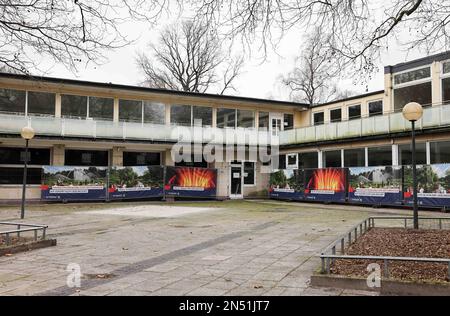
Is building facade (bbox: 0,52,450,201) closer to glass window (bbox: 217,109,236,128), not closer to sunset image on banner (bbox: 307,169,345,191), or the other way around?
glass window (bbox: 217,109,236,128)

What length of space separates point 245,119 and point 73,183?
12.9 m

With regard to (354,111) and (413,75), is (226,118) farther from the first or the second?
(413,75)

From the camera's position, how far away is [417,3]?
8.15 metres

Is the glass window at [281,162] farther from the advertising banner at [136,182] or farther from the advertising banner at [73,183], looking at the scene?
the advertising banner at [73,183]

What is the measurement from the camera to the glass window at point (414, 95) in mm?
23609

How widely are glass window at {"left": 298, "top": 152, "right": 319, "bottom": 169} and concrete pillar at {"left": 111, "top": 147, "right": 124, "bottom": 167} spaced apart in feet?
38.5

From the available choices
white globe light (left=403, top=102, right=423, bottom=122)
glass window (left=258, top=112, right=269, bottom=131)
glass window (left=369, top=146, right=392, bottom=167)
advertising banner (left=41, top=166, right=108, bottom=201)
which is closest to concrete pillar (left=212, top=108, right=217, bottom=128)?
glass window (left=258, top=112, right=269, bottom=131)

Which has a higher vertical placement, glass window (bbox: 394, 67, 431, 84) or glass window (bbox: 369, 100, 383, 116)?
glass window (bbox: 394, 67, 431, 84)

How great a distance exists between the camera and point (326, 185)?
24.7 metres

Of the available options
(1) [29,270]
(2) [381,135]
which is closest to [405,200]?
(2) [381,135]

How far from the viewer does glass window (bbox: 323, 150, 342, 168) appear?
26.8 meters

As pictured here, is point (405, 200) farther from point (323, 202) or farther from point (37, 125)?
point (37, 125)

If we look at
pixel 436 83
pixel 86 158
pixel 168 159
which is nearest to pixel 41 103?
pixel 86 158

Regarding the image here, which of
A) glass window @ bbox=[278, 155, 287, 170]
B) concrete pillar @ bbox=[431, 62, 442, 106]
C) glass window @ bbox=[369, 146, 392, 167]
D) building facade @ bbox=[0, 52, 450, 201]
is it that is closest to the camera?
concrete pillar @ bbox=[431, 62, 442, 106]
